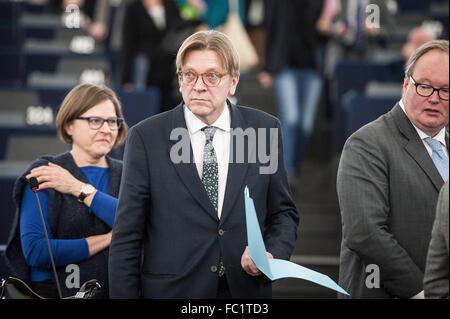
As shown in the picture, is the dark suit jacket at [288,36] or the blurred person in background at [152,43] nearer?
the dark suit jacket at [288,36]

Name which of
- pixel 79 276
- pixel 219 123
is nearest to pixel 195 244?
pixel 219 123

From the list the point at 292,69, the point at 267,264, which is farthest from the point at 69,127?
the point at 292,69

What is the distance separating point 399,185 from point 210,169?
2.07ft

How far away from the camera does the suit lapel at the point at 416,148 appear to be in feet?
8.68

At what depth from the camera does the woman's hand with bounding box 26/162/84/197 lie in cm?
300

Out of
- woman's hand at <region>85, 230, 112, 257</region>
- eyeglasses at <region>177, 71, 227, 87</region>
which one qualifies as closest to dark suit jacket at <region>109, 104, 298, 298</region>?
eyeglasses at <region>177, 71, 227, 87</region>

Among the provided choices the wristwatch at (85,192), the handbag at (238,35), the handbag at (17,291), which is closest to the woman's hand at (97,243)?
the wristwatch at (85,192)

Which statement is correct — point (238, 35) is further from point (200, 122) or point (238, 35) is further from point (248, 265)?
point (248, 265)

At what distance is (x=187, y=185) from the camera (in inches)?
100

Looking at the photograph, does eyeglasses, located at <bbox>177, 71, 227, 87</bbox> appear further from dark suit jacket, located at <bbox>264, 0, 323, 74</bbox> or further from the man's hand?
dark suit jacket, located at <bbox>264, 0, 323, 74</bbox>

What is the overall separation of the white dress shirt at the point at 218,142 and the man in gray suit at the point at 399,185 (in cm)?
40

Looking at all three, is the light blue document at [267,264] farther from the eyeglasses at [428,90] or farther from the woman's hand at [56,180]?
the woman's hand at [56,180]

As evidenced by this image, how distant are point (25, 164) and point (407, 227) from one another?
224 cm

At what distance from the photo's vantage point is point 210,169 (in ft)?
8.53
